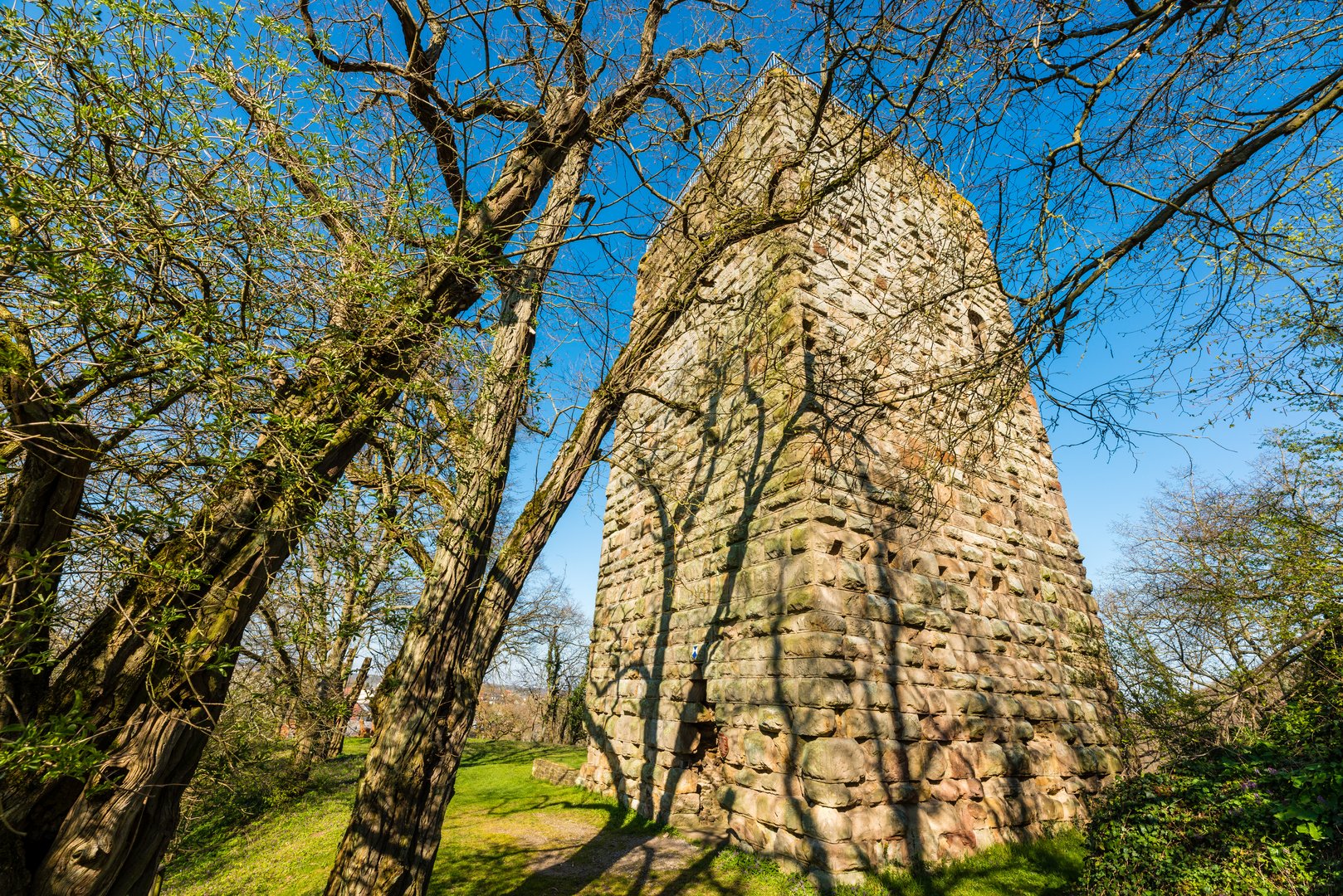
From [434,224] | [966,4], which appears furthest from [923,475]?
[434,224]

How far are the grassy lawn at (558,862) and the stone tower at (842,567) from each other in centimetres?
20

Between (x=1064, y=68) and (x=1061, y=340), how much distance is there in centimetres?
124

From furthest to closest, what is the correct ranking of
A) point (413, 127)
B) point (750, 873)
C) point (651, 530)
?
point (651, 530)
point (750, 873)
point (413, 127)

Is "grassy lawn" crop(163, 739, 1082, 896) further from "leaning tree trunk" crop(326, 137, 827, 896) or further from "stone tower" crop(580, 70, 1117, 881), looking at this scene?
"leaning tree trunk" crop(326, 137, 827, 896)

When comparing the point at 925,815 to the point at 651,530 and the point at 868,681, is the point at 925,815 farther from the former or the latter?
the point at 651,530

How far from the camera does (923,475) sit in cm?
328

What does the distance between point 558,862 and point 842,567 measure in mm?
3123

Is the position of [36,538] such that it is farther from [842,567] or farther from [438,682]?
[842,567]

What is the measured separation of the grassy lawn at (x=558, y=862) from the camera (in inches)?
141

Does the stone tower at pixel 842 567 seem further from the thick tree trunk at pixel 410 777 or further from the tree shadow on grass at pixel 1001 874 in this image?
the thick tree trunk at pixel 410 777

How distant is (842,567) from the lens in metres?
4.03

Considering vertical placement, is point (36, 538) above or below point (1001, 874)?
above

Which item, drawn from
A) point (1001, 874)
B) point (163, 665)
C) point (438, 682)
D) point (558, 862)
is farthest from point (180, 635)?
point (1001, 874)

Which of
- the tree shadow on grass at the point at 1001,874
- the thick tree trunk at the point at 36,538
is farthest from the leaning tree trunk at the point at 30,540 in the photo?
the tree shadow on grass at the point at 1001,874
